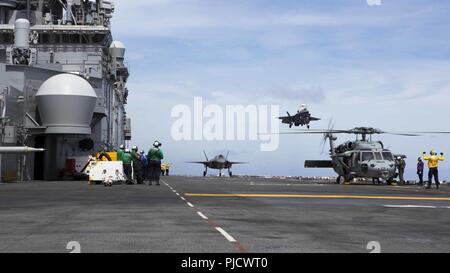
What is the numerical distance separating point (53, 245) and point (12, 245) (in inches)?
24.3

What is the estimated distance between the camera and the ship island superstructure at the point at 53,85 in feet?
160

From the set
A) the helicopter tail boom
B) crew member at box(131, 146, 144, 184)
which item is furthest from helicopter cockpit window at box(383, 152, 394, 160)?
crew member at box(131, 146, 144, 184)

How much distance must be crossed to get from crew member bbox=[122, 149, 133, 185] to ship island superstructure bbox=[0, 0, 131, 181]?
1234cm

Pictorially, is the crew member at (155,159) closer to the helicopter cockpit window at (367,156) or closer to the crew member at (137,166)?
the crew member at (137,166)

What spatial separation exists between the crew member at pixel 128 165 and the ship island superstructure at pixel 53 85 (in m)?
12.3

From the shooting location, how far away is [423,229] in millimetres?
11703

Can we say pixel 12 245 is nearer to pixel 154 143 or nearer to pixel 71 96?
pixel 154 143

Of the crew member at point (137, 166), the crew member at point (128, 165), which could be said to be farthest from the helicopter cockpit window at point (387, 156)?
the crew member at point (128, 165)

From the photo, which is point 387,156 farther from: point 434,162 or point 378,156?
point 434,162

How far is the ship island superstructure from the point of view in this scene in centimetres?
4866

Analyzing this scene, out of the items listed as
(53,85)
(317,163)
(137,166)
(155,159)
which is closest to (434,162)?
(317,163)

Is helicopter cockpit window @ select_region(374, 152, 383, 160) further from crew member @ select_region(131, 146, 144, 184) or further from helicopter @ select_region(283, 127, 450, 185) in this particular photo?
crew member @ select_region(131, 146, 144, 184)

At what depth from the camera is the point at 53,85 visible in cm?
5069
